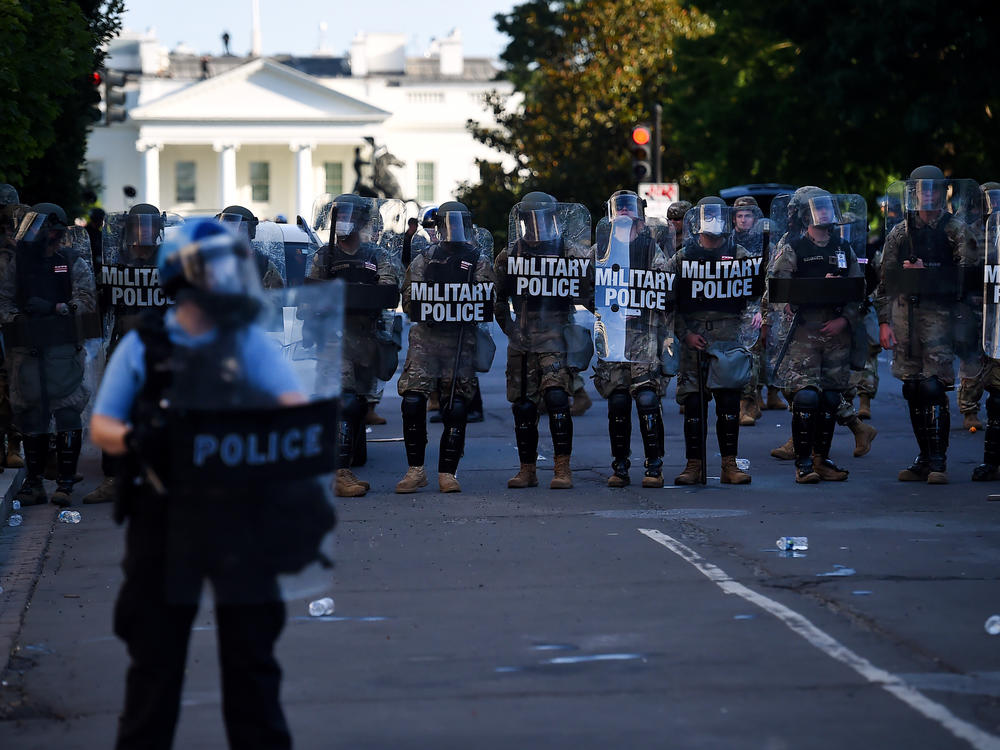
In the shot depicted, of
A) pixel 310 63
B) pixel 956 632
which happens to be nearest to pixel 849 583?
pixel 956 632

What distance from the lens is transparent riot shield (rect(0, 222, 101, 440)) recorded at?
34.9 feet

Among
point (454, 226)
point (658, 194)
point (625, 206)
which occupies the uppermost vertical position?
point (658, 194)

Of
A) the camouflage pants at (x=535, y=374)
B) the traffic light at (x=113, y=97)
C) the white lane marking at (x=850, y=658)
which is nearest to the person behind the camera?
the white lane marking at (x=850, y=658)

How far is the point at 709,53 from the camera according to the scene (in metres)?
36.8

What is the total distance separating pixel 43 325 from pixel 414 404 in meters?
2.46

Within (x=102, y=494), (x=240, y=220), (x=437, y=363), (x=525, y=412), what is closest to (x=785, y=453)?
(x=525, y=412)

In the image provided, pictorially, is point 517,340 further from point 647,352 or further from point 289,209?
point 289,209

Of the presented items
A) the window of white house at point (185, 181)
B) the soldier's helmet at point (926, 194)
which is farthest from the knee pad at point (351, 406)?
the window of white house at point (185, 181)

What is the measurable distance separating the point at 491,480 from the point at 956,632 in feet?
17.9

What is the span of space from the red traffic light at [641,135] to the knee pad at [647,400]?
42.3 feet

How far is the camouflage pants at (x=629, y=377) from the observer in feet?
36.5

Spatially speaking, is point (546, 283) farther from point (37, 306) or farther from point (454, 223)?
point (37, 306)

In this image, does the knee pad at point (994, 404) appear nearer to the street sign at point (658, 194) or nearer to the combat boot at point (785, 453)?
the combat boot at point (785, 453)

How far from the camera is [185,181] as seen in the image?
7981 centimetres
